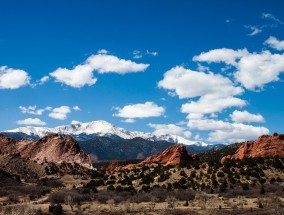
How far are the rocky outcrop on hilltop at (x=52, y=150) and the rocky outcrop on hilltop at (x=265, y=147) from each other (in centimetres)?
4935

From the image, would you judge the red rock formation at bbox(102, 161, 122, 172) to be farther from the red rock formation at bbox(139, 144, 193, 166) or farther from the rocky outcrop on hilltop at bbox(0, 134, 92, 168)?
the red rock formation at bbox(139, 144, 193, 166)

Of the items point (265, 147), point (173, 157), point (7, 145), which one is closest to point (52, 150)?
point (7, 145)

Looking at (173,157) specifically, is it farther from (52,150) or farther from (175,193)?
(175,193)

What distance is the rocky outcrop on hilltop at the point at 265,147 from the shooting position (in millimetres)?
88750

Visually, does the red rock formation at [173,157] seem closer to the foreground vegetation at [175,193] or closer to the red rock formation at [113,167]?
the foreground vegetation at [175,193]

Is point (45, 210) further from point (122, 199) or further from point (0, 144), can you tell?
point (0, 144)

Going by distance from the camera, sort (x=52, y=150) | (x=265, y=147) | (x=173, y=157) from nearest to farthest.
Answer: (x=265, y=147) < (x=173, y=157) < (x=52, y=150)

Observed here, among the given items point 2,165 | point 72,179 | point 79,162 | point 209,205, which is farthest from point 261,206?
point 79,162

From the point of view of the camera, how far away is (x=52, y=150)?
416ft

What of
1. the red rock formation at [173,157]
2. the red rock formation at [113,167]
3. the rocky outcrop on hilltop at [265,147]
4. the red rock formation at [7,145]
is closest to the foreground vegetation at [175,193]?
the rocky outcrop on hilltop at [265,147]

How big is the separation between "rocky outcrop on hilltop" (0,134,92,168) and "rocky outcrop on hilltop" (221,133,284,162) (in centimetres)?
4935

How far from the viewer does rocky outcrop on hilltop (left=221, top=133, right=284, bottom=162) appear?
88750mm

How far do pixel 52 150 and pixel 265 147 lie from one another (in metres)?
64.7

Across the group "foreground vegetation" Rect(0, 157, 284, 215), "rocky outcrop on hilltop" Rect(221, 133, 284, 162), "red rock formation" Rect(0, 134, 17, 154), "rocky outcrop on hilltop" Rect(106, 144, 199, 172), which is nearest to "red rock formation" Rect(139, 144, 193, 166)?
"rocky outcrop on hilltop" Rect(106, 144, 199, 172)
